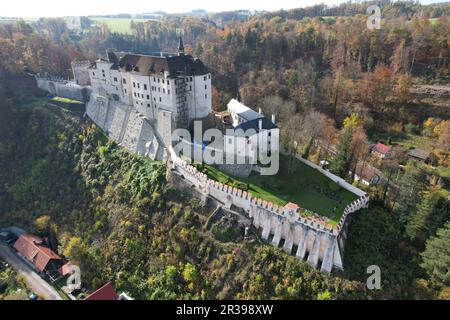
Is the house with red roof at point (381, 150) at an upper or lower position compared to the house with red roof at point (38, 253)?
upper

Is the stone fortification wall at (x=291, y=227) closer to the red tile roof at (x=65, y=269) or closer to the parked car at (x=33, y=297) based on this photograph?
the red tile roof at (x=65, y=269)

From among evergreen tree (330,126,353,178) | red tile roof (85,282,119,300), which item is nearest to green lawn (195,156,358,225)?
evergreen tree (330,126,353,178)

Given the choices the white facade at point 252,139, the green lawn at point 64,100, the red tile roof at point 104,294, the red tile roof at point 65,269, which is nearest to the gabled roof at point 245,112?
the white facade at point 252,139

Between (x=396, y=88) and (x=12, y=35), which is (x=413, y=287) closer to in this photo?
(x=396, y=88)

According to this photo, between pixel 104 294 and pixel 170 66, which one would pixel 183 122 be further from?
pixel 104 294

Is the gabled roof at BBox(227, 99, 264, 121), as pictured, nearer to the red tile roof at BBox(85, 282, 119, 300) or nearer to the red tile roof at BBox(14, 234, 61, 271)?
the red tile roof at BBox(85, 282, 119, 300)
